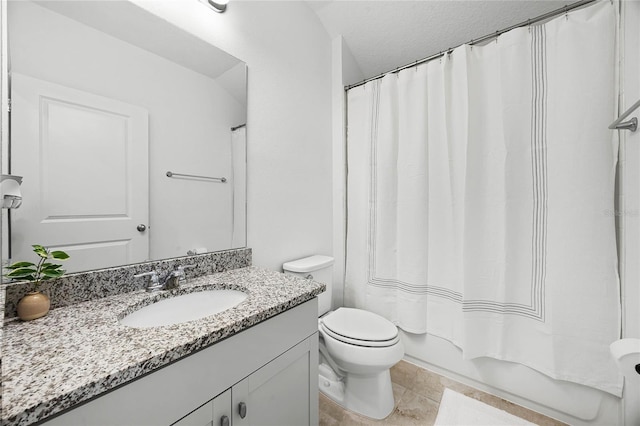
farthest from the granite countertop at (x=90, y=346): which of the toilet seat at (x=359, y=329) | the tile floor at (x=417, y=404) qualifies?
the tile floor at (x=417, y=404)

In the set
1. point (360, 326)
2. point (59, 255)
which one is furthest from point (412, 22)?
point (59, 255)

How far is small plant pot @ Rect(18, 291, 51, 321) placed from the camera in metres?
0.72

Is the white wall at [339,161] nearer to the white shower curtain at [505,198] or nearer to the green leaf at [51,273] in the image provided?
the white shower curtain at [505,198]

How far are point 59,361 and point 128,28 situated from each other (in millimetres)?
1154

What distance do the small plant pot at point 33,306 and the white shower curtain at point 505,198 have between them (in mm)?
1672

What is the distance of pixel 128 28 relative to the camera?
1001mm

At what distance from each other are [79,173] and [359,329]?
1466 millimetres

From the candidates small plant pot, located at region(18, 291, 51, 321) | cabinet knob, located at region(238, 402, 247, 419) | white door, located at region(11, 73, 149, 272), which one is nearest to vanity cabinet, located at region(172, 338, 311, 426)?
cabinet knob, located at region(238, 402, 247, 419)

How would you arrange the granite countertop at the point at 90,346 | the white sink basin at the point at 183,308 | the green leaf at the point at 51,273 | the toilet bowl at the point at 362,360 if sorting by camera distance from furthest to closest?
the toilet bowl at the point at 362,360 → the white sink basin at the point at 183,308 → the green leaf at the point at 51,273 → the granite countertop at the point at 90,346

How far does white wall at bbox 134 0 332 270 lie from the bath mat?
118 centimetres

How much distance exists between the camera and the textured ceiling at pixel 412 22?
5.26 ft

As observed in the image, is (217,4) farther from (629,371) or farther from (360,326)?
(629,371)

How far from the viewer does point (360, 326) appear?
4.95ft

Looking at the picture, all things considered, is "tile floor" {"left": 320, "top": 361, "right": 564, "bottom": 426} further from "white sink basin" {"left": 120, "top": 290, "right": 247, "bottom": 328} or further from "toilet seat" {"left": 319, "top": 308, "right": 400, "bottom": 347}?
"white sink basin" {"left": 120, "top": 290, "right": 247, "bottom": 328}
